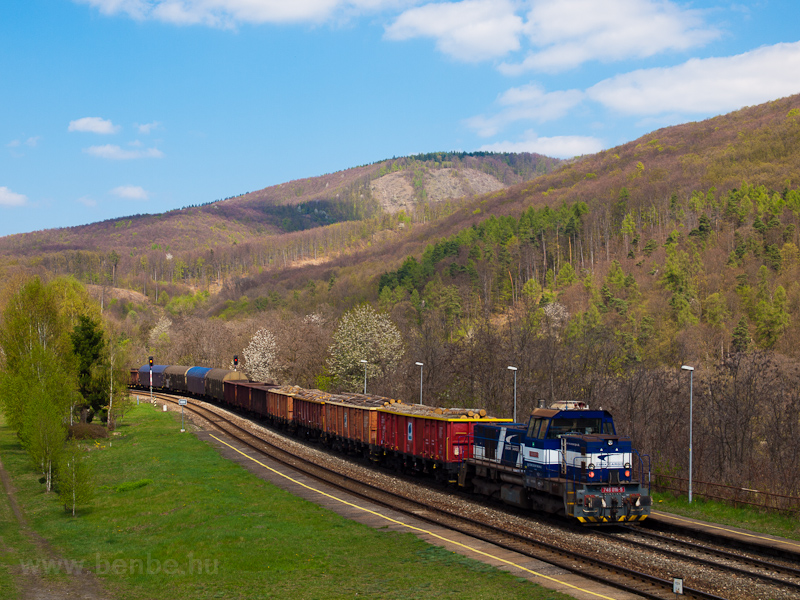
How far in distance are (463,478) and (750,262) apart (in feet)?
342

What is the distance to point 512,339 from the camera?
69062 millimetres

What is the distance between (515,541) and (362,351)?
2357 inches

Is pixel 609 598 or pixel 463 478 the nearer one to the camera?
pixel 609 598

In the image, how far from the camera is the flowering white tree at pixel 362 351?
7988 cm

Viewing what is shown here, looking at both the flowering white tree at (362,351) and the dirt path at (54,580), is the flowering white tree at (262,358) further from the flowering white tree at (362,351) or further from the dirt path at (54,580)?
the dirt path at (54,580)

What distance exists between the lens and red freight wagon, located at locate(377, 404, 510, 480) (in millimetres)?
29062

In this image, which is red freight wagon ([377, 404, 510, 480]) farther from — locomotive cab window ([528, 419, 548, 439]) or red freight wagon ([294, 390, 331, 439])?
red freight wagon ([294, 390, 331, 439])

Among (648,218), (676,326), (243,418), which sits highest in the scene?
(648,218)

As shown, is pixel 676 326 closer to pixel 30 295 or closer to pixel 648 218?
pixel 648 218

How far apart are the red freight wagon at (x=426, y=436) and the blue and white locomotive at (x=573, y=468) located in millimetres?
3192

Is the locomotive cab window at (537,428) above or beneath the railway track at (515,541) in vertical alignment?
above

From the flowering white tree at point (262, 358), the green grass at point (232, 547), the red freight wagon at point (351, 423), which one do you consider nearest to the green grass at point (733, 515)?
the green grass at point (232, 547)

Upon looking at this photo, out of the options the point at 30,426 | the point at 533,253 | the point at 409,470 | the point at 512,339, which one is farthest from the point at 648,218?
the point at 30,426

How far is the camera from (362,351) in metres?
79.6
